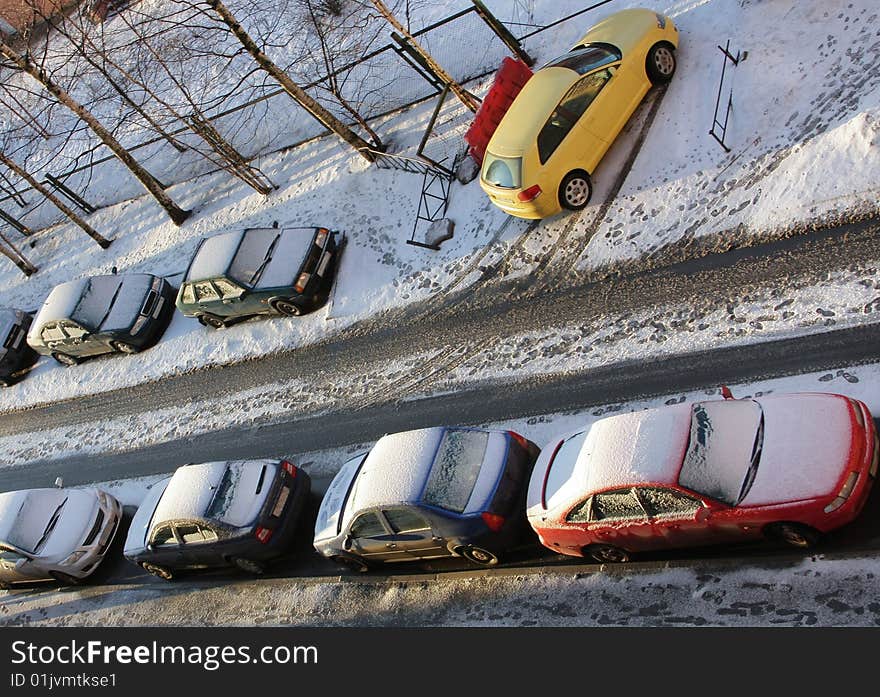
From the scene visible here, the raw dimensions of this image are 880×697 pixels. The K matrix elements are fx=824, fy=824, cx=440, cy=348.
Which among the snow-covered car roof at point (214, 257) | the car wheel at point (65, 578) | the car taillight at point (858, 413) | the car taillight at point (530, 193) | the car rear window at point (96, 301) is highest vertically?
the car rear window at point (96, 301)

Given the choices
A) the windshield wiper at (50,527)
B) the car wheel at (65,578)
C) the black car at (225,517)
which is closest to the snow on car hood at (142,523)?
the black car at (225,517)

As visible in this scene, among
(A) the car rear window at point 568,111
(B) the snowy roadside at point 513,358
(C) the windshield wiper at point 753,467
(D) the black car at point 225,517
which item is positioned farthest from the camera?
(A) the car rear window at point 568,111

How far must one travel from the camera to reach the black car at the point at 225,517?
Answer: 41.3ft

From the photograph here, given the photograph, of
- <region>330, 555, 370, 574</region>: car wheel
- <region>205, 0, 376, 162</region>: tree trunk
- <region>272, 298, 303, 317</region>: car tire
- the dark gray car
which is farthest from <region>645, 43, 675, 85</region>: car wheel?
the dark gray car

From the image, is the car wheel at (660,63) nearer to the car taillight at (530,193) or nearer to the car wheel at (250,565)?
the car taillight at (530,193)

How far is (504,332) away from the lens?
46.1 feet

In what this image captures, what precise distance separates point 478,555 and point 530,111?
752 centimetres

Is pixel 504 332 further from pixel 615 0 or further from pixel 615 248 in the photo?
pixel 615 0

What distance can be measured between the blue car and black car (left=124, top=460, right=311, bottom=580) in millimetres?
1421

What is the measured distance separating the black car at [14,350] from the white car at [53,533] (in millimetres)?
6979

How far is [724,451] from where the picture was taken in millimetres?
8797

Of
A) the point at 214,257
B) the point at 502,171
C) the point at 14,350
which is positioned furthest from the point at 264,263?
the point at 14,350
